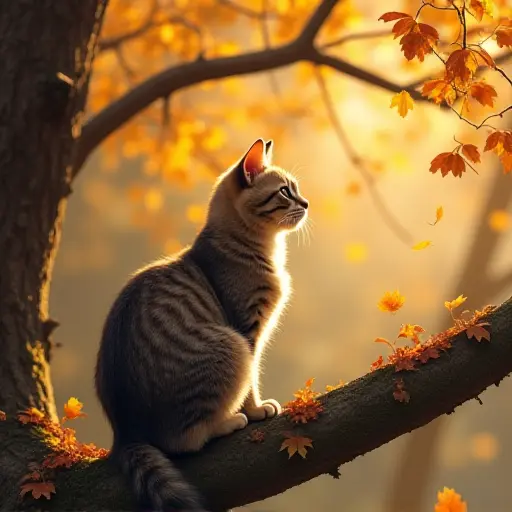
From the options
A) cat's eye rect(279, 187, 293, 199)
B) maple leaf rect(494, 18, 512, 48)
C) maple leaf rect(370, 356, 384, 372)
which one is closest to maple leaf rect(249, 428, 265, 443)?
maple leaf rect(370, 356, 384, 372)

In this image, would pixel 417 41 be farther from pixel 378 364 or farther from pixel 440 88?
pixel 378 364

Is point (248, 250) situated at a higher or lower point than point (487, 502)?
lower

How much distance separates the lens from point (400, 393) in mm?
2672

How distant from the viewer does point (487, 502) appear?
16.0m

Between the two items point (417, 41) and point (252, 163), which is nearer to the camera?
point (417, 41)

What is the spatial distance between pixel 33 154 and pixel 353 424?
2.02 m

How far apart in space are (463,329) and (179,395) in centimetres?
109

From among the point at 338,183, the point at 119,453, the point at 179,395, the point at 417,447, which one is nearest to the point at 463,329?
the point at 179,395

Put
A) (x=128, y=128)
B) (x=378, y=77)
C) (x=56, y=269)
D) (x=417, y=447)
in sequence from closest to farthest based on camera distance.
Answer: (x=378, y=77), (x=128, y=128), (x=417, y=447), (x=56, y=269)

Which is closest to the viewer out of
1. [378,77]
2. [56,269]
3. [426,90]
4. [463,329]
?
[463,329]

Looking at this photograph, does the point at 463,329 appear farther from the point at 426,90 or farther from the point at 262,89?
the point at 262,89

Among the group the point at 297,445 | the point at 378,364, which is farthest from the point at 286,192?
the point at 297,445

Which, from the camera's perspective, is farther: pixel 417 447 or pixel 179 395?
pixel 417 447

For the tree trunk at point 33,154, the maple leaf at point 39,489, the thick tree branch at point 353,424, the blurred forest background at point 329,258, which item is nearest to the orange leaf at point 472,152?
the thick tree branch at point 353,424
